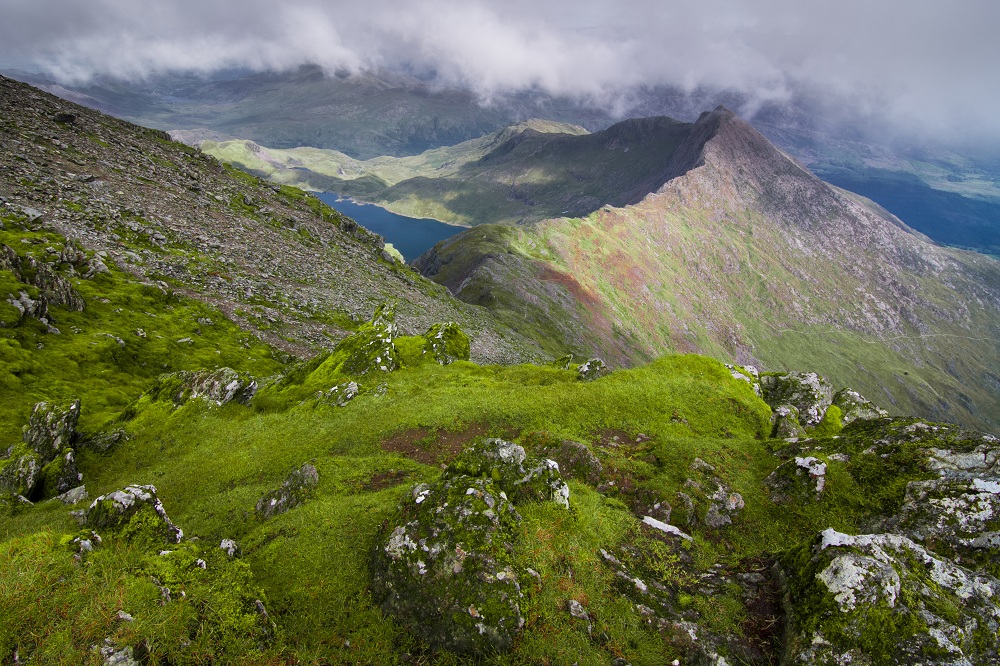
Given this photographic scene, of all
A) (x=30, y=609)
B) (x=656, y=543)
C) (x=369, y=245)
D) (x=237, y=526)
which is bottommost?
(x=369, y=245)

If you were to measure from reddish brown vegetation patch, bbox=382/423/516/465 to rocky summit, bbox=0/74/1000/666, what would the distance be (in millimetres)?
113

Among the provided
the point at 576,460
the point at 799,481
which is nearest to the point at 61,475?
the point at 576,460

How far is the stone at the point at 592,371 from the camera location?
29919 millimetres

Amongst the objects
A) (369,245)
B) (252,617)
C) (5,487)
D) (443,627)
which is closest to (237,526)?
(252,617)

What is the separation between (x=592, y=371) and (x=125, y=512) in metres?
24.7

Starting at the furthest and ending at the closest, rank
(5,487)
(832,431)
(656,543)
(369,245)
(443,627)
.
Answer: (369,245)
(832,431)
(5,487)
(656,543)
(443,627)

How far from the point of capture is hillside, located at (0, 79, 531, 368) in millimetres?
46438

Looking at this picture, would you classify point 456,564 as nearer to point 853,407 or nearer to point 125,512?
point 125,512

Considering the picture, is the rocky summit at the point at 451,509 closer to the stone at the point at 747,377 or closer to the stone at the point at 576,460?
the stone at the point at 576,460

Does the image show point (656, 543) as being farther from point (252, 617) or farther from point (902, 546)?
point (252, 617)

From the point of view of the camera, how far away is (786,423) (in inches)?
905

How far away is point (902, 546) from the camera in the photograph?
1103 centimetres

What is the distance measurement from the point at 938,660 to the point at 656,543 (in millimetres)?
6026

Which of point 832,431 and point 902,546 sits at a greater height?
point 902,546
